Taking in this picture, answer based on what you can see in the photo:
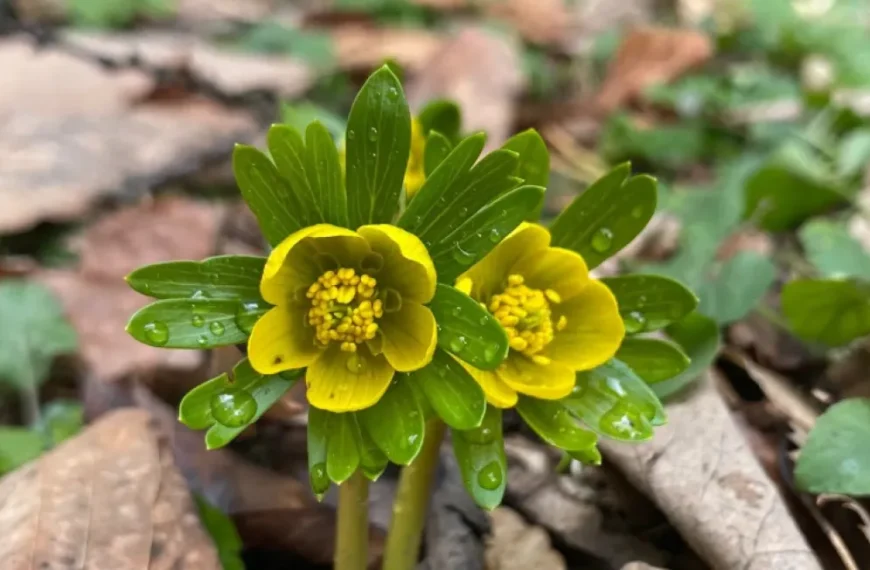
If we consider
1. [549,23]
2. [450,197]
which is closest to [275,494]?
[450,197]

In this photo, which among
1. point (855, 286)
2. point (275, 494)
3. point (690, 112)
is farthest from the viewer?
point (690, 112)

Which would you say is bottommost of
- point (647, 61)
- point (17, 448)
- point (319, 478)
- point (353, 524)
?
point (17, 448)

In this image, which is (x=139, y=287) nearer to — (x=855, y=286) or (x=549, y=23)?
(x=855, y=286)

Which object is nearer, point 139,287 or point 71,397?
point 139,287

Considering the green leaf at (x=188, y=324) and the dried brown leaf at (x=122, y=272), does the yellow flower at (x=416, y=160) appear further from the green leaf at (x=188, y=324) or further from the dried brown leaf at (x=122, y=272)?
the dried brown leaf at (x=122, y=272)

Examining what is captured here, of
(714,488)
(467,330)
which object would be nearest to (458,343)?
(467,330)

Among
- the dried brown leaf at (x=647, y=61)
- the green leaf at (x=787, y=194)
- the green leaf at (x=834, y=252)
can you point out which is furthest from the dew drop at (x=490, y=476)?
the dried brown leaf at (x=647, y=61)

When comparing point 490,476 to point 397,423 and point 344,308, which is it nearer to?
point 397,423
